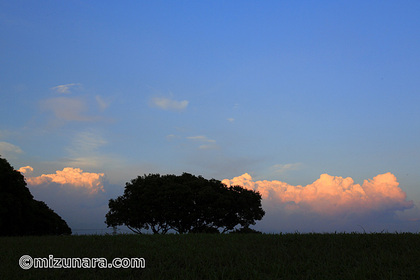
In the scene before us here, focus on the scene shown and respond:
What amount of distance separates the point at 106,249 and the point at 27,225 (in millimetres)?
17153

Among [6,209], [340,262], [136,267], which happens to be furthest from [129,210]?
[340,262]

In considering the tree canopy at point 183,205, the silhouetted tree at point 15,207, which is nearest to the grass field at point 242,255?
the silhouetted tree at point 15,207

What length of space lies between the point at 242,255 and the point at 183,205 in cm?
2538

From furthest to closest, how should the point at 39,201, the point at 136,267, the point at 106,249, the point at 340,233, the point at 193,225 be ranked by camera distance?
the point at 193,225 < the point at 39,201 < the point at 340,233 < the point at 106,249 < the point at 136,267

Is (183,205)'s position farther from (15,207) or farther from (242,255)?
(242,255)

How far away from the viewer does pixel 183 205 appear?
35.8m

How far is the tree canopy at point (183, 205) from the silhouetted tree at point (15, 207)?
10773mm

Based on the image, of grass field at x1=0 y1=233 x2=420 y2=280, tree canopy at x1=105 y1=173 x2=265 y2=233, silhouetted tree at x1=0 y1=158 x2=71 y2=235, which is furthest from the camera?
tree canopy at x1=105 y1=173 x2=265 y2=233

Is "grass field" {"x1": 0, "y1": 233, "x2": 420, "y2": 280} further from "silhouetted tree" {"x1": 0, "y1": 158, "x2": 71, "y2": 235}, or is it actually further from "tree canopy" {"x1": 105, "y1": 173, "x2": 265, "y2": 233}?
"tree canopy" {"x1": 105, "y1": 173, "x2": 265, "y2": 233}

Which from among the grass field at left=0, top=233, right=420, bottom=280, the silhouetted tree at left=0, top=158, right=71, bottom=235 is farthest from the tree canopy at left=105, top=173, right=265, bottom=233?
the grass field at left=0, top=233, right=420, bottom=280

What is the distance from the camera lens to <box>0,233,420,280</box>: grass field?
30.4 feet

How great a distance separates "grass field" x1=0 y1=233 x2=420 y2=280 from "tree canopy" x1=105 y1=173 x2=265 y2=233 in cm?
2141

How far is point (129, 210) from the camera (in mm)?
37906

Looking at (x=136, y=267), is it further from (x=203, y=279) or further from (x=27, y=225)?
(x=27, y=225)
